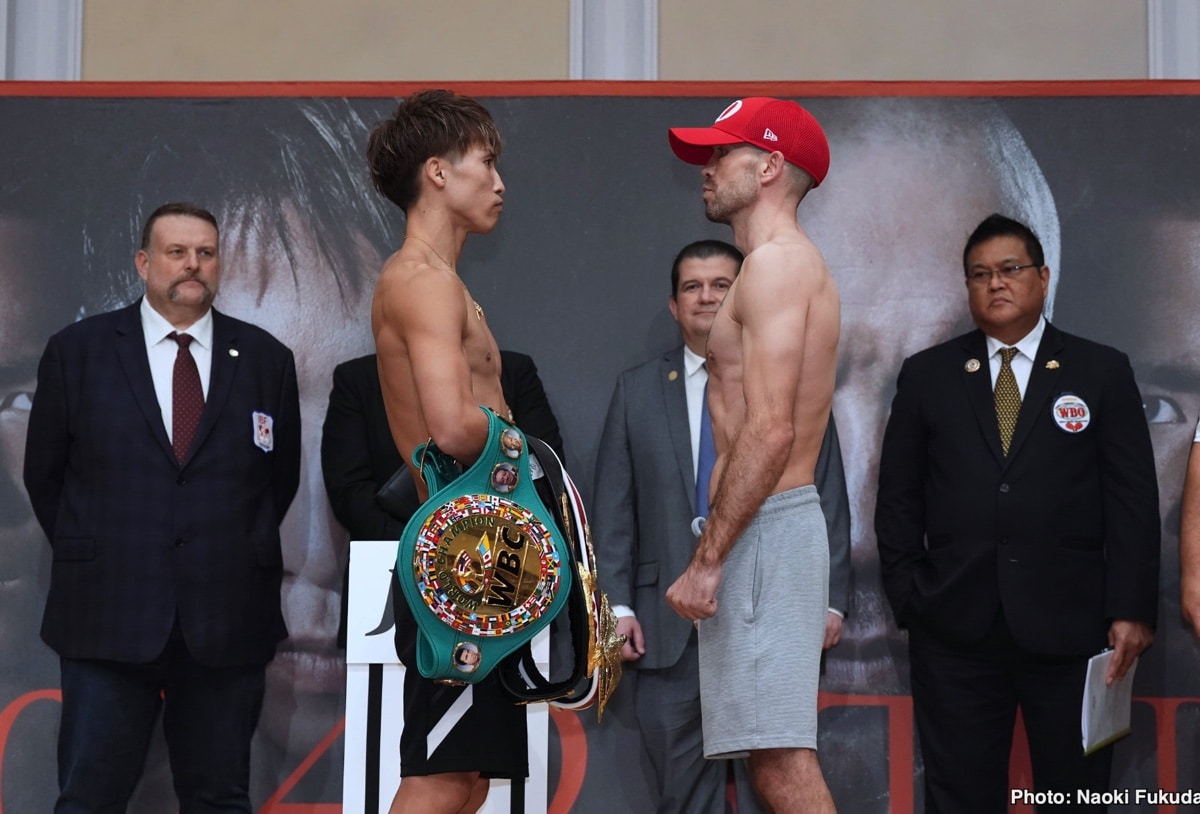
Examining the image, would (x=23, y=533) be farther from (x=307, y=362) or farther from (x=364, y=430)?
(x=364, y=430)

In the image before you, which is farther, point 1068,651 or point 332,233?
point 332,233

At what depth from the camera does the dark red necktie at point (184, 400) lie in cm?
466

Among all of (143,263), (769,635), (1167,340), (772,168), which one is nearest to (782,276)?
(772,168)

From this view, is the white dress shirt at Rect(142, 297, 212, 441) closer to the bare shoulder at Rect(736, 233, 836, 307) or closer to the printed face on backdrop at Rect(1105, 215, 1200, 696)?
the bare shoulder at Rect(736, 233, 836, 307)

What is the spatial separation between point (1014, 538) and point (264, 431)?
237 centimetres

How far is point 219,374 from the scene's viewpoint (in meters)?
4.74

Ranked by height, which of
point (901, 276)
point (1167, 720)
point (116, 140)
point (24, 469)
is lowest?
point (1167, 720)

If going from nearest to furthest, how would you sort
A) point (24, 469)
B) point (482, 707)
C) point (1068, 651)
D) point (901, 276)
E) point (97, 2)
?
point (482, 707)
point (1068, 651)
point (24, 469)
point (901, 276)
point (97, 2)

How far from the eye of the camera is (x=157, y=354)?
4.79 meters

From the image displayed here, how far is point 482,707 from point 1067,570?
6.88ft

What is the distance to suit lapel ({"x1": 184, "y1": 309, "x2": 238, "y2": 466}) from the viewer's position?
465 cm

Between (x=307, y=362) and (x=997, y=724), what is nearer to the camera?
(x=997, y=724)

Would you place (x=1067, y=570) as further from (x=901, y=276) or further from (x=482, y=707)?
(x=482, y=707)

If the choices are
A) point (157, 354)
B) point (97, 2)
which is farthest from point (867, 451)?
point (97, 2)
